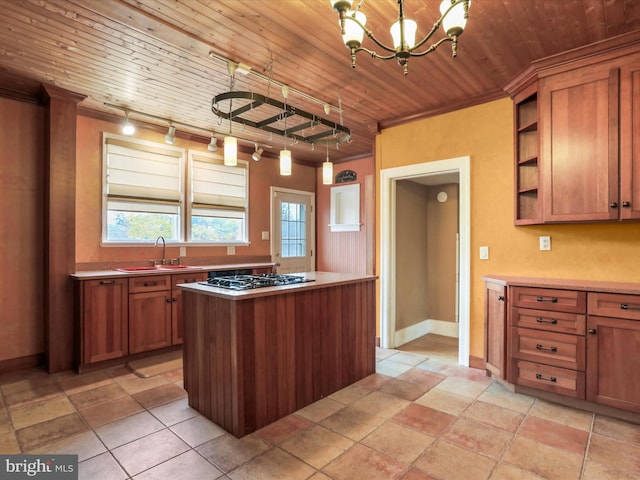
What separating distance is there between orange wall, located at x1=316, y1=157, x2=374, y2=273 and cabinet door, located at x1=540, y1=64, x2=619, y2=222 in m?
2.72

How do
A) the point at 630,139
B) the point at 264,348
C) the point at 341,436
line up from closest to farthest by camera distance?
the point at 341,436 < the point at 264,348 < the point at 630,139

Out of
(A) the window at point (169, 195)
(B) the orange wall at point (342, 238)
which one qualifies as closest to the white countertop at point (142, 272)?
(A) the window at point (169, 195)

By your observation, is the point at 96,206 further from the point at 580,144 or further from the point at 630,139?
the point at 630,139

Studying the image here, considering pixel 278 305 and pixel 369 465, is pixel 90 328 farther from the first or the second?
pixel 369 465

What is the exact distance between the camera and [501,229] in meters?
3.33

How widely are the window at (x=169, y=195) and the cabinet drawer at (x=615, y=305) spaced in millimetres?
4144

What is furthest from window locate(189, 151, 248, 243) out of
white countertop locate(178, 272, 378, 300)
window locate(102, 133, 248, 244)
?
white countertop locate(178, 272, 378, 300)

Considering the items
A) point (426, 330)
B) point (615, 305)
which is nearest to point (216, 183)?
point (426, 330)

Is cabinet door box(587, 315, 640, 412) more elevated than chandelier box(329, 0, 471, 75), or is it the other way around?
chandelier box(329, 0, 471, 75)

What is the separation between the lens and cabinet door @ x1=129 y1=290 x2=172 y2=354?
3.63 metres

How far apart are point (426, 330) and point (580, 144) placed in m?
2.98

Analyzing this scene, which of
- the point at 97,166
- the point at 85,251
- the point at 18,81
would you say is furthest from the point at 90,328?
the point at 18,81

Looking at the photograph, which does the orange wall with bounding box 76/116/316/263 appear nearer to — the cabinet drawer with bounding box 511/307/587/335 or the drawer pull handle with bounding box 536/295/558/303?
the cabinet drawer with bounding box 511/307/587/335

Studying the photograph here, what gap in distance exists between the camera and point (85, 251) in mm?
3799
